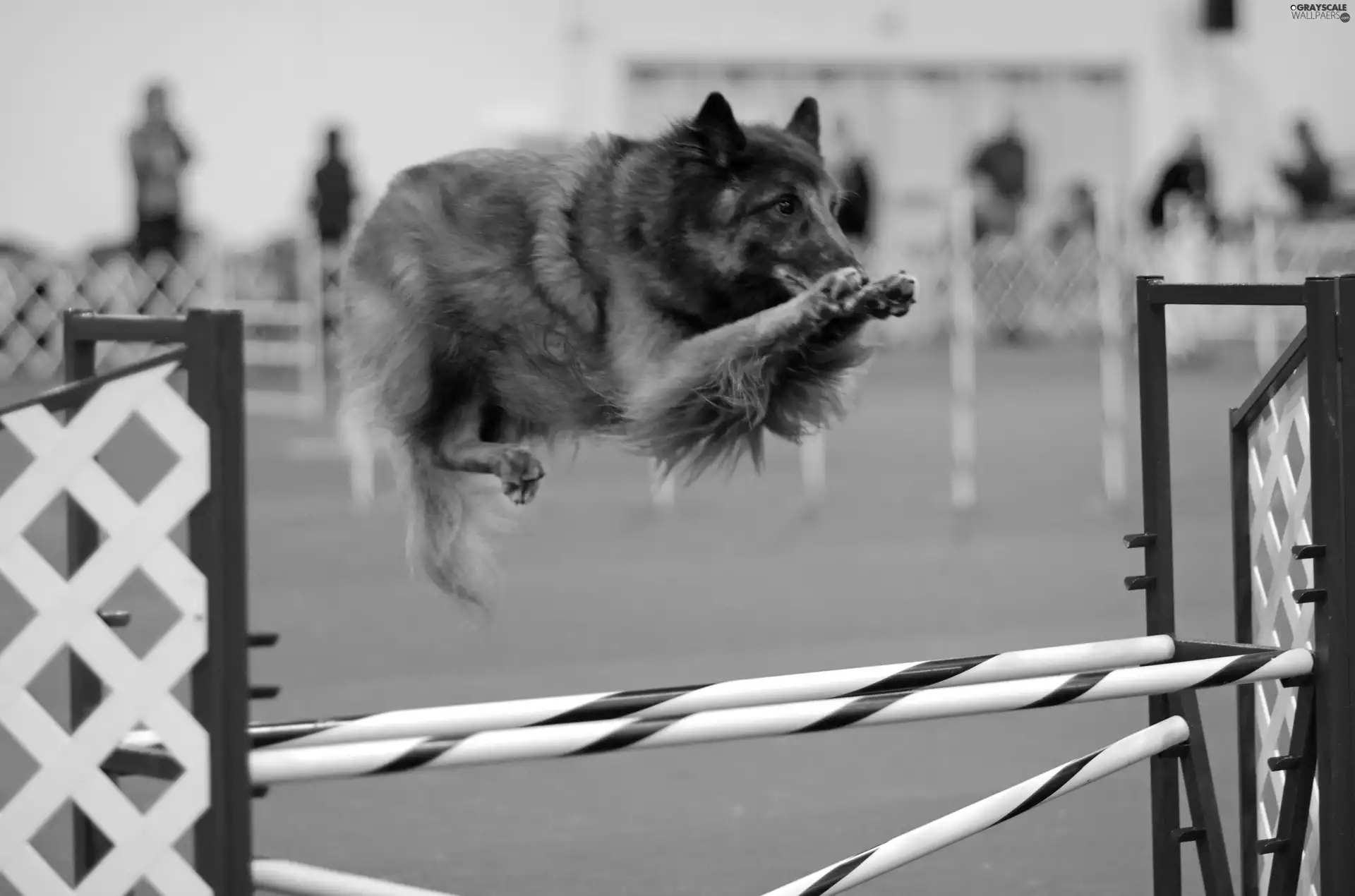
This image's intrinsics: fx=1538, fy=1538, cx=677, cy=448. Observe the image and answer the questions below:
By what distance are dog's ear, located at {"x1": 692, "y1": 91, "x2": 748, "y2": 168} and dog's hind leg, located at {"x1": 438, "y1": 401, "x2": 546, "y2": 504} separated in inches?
17.8

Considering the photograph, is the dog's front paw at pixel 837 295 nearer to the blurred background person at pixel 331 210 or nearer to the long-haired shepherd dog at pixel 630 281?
the long-haired shepherd dog at pixel 630 281

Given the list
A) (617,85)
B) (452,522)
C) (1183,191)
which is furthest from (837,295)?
(617,85)

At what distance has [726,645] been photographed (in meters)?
5.77

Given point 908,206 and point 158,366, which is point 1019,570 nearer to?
point 158,366

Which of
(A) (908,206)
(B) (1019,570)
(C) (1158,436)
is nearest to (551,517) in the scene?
(B) (1019,570)

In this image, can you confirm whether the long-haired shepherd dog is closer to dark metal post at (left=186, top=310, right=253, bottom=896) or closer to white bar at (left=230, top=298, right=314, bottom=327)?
dark metal post at (left=186, top=310, right=253, bottom=896)

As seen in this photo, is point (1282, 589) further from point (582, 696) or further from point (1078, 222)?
point (1078, 222)

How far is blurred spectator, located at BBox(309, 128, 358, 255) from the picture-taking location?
11.7 m

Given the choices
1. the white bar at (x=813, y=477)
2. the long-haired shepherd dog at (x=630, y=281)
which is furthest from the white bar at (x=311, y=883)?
the white bar at (x=813, y=477)

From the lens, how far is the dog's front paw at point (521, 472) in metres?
2.01

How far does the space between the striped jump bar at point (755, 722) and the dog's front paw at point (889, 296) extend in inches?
29.6

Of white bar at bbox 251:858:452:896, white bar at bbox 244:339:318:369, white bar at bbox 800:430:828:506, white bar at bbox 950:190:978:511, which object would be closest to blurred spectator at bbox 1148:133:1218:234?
white bar at bbox 950:190:978:511

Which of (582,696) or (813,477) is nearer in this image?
(582,696)

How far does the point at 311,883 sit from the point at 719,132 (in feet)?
4.09
